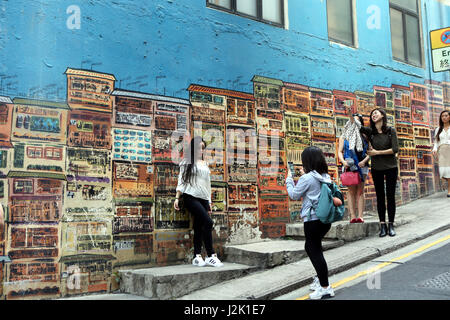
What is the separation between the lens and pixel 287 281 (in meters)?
5.55

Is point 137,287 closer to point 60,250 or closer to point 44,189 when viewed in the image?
point 60,250

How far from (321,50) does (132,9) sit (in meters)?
4.30

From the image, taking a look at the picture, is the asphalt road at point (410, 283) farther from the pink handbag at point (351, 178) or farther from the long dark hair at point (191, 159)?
the long dark hair at point (191, 159)

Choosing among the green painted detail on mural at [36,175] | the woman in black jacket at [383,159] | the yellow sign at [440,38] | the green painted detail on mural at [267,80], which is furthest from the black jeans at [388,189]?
the green painted detail on mural at [36,175]

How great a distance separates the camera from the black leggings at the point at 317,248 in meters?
4.85

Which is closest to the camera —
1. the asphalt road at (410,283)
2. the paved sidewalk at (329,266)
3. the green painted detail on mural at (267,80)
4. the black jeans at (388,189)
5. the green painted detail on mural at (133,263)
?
the asphalt road at (410,283)

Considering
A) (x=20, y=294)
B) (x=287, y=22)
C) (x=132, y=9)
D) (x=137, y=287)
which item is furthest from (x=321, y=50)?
(x=20, y=294)

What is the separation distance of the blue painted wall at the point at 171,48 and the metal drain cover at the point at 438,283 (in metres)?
4.31

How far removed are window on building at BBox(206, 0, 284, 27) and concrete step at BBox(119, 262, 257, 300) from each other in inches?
177

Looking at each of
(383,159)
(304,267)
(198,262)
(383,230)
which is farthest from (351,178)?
(198,262)

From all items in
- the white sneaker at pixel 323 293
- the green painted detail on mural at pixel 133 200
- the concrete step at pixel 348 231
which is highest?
the green painted detail on mural at pixel 133 200

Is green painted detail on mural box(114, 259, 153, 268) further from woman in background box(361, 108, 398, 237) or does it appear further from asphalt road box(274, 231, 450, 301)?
woman in background box(361, 108, 398, 237)

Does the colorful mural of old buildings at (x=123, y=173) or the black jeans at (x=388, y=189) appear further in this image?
the black jeans at (x=388, y=189)

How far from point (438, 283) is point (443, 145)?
5386 millimetres
